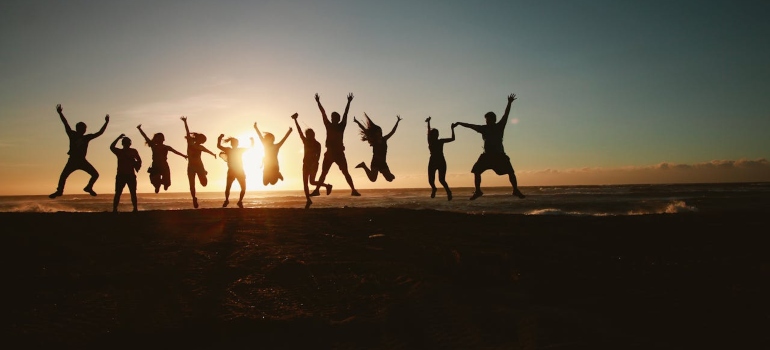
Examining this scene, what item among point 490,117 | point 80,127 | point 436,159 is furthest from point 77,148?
point 490,117

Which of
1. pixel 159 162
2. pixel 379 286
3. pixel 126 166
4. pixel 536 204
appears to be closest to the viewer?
pixel 379 286

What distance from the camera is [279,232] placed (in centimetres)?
1112

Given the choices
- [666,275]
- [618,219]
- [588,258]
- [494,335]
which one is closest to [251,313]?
[494,335]

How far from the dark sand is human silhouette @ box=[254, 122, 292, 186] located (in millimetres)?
1997

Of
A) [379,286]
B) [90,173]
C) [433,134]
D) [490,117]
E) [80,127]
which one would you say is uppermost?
[80,127]

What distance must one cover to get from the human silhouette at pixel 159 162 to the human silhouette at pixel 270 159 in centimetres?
323

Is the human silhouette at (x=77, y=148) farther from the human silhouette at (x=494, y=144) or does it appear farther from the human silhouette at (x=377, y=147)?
the human silhouette at (x=494, y=144)

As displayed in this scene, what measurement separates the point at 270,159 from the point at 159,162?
3712 millimetres

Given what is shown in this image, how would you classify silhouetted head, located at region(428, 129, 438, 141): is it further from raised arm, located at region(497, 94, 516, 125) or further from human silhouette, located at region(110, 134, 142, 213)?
human silhouette, located at region(110, 134, 142, 213)

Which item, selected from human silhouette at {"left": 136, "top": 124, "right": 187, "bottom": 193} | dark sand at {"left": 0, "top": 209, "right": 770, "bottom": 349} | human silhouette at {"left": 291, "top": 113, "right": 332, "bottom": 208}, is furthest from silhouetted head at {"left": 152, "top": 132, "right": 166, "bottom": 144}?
human silhouette at {"left": 291, "top": 113, "right": 332, "bottom": 208}

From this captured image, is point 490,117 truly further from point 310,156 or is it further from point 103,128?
point 103,128

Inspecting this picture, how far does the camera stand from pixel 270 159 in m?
13.3

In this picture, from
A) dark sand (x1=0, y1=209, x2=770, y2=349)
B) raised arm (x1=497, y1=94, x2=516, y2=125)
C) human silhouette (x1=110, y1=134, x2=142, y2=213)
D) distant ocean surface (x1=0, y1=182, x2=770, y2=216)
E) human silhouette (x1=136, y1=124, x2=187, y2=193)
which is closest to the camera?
dark sand (x1=0, y1=209, x2=770, y2=349)

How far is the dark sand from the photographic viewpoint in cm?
590
